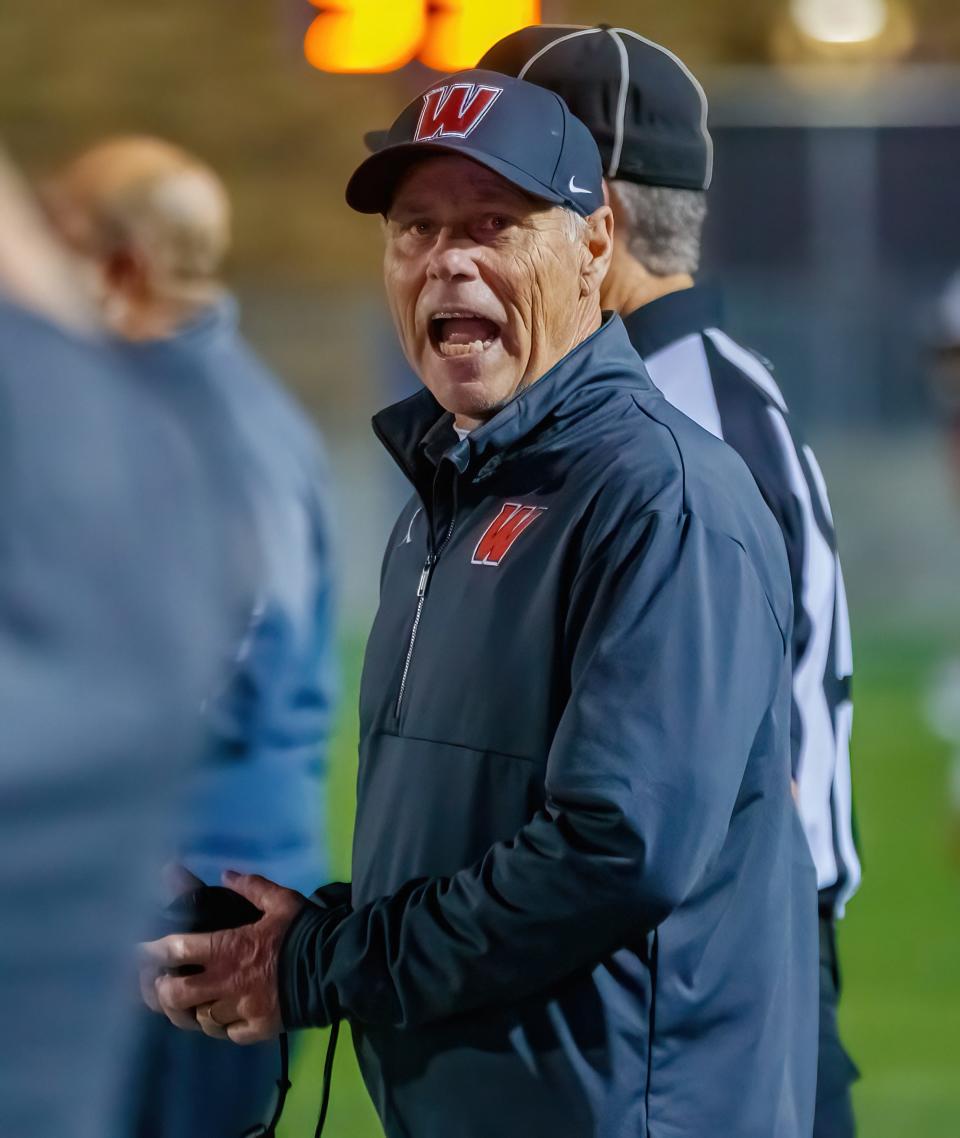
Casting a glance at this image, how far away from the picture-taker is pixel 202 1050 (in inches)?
105

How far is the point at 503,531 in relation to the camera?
1.81 m

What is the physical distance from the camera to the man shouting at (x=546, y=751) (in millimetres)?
1661

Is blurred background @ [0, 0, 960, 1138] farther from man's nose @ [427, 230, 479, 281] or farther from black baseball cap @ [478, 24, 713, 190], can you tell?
man's nose @ [427, 230, 479, 281]

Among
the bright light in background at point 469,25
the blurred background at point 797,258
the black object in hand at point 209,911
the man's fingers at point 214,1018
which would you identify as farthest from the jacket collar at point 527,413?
the blurred background at point 797,258

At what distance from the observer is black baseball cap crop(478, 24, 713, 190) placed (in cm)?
230

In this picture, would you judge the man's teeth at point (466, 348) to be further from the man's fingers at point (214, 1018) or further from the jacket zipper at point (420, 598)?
the man's fingers at point (214, 1018)

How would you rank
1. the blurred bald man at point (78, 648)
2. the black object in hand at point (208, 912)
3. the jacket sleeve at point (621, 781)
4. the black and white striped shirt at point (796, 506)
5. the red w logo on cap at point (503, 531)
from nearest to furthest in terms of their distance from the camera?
1. the blurred bald man at point (78, 648)
2. the jacket sleeve at point (621, 781)
3. the red w logo on cap at point (503, 531)
4. the black object in hand at point (208, 912)
5. the black and white striped shirt at point (796, 506)

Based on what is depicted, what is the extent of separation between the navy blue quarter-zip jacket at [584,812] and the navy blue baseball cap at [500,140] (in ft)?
0.63

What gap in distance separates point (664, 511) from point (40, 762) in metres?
1.01

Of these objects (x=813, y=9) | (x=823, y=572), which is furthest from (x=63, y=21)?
(x=823, y=572)

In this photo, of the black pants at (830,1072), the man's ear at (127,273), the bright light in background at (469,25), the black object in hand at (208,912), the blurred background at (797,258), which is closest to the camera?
the black object in hand at (208,912)

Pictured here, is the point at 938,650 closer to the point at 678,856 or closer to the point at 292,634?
the point at 292,634

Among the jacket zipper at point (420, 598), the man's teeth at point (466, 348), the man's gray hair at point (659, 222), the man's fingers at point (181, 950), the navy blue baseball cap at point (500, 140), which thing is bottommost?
the man's fingers at point (181, 950)

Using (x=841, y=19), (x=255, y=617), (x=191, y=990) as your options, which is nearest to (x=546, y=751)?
(x=191, y=990)
